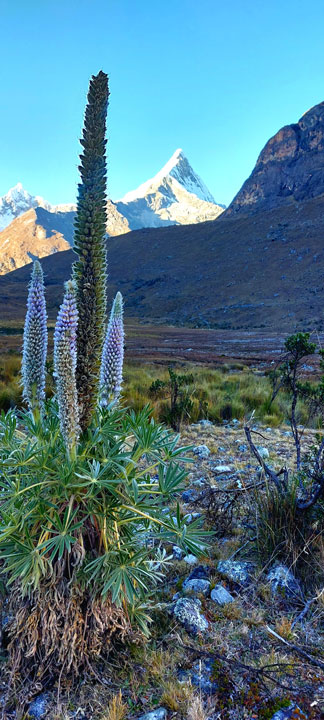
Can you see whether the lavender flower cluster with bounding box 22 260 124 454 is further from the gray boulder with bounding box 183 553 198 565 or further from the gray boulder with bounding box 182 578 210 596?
the gray boulder with bounding box 183 553 198 565

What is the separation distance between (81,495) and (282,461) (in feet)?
13.1

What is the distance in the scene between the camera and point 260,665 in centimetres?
217

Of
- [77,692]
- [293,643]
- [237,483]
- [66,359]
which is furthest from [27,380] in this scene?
[237,483]

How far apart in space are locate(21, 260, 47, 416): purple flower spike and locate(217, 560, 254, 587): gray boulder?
2.04 m

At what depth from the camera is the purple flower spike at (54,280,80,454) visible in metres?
1.88

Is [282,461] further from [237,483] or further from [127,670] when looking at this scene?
[127,670]

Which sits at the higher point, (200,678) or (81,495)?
(81,495)

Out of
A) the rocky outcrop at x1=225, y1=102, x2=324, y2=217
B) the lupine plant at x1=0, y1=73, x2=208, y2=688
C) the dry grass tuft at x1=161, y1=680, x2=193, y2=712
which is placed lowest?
the dry grass tuft at x1=161, y1=680, x2=193, y2=712

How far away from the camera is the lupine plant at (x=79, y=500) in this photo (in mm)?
1962

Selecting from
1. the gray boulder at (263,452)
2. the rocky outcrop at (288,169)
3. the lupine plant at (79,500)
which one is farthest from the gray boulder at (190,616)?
the rocky outcrop at (288,169)

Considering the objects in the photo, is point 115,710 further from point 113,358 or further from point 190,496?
point 190,496

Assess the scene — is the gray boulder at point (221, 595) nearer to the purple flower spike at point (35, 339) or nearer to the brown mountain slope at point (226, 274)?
the purple flower spike at point (35, 339)

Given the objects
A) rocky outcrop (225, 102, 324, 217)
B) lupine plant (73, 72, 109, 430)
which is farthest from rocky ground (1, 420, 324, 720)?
rocky outcrop (225, 102, 324, 217)

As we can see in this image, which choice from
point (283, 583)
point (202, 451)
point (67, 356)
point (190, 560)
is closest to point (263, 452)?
point (202, 451)
